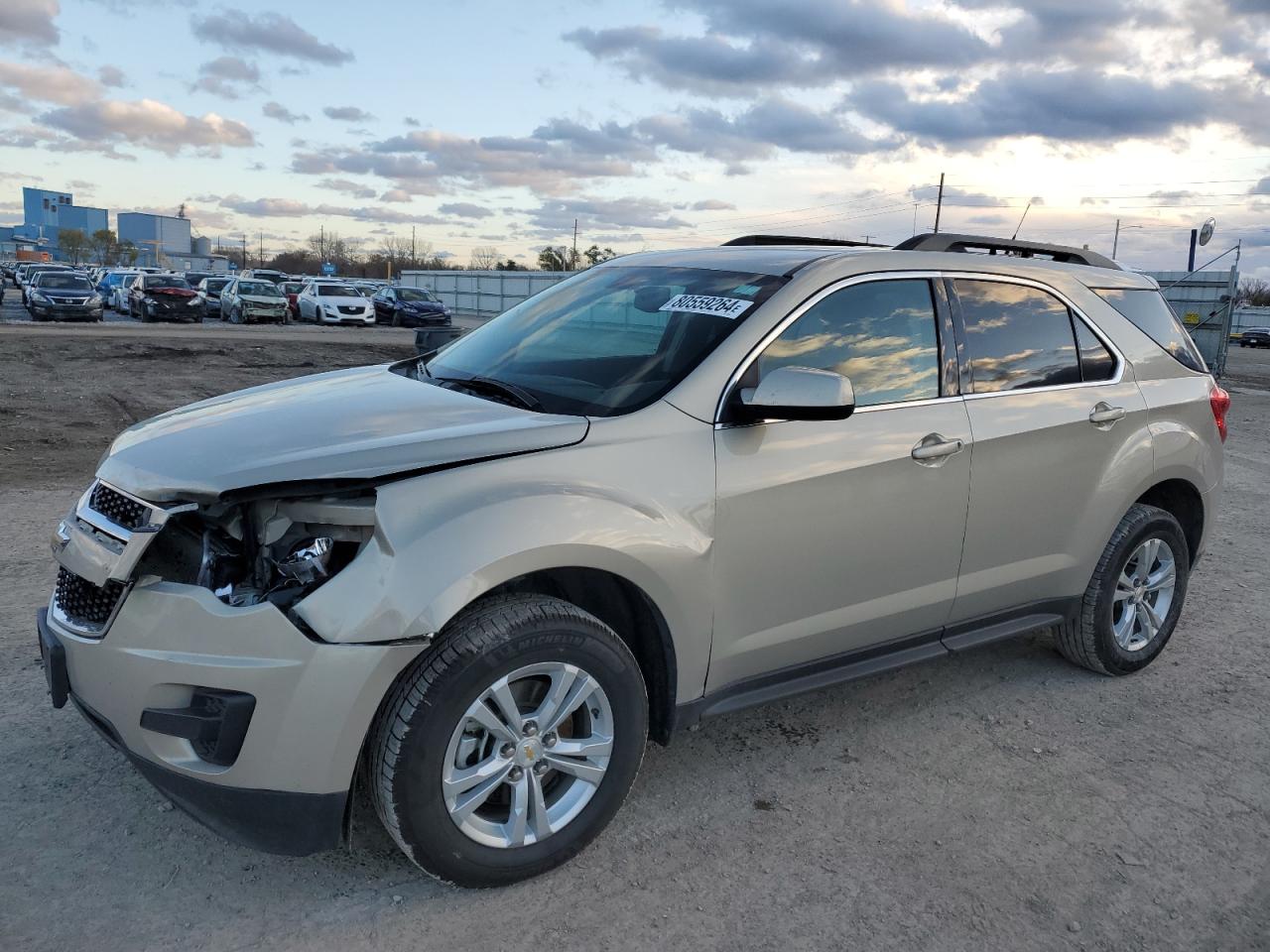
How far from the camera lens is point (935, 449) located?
11.6 feet

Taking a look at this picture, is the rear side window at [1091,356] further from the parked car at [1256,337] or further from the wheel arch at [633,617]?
the parked car at [1256,337]

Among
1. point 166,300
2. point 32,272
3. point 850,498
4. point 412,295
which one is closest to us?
point 850,498

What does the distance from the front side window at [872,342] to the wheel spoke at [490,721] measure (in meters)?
1.32

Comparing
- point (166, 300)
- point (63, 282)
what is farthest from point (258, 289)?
point (63, 282)

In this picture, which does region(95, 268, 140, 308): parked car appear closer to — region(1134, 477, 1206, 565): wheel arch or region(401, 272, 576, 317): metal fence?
region(401, 272, 576, 317): metal fence

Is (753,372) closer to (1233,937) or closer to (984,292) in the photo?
(984,292)

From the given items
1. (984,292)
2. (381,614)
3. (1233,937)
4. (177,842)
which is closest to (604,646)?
(381,614)

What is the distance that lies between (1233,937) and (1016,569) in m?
1.52

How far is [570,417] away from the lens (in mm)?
3016

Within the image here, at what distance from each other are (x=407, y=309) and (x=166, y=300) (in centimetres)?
832

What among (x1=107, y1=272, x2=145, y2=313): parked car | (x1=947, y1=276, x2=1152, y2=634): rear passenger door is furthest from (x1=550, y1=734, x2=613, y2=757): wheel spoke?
(x1=107, y1=272, x2=145, y2=313): parked car

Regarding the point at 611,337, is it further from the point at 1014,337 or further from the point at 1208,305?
the point at 1208,305

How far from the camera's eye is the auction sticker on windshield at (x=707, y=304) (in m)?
3.38

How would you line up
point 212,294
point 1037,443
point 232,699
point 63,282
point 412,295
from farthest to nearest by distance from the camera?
point 412,295 < point 212,294 < point 63,282 < point 1037,443 < point 232,699
